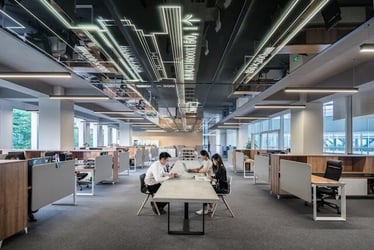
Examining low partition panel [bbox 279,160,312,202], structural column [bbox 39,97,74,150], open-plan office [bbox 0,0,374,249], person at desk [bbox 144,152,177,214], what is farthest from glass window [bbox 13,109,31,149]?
low partition panel [bbox 279,160,312,202]

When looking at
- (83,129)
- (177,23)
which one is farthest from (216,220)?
(83,129)

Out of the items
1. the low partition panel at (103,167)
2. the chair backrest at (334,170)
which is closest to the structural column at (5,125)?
the low partition panel at (103,167)

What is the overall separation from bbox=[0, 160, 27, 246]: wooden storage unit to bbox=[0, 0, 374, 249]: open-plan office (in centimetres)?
2

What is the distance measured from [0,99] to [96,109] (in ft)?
13.2

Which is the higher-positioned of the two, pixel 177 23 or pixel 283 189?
pixel 177 23

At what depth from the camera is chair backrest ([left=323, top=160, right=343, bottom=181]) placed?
20.1 feet

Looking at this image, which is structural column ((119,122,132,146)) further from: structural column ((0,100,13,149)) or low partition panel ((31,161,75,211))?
low partition panel ((31,161,75,211))

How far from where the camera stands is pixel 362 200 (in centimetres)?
739

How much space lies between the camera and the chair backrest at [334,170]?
613cm

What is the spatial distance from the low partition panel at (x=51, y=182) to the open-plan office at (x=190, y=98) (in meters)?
0.03

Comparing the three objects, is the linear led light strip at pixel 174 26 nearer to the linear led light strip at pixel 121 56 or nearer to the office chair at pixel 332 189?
the linear led light strip at pixel 121 56

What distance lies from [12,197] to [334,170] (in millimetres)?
5930

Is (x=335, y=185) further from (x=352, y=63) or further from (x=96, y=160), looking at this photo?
(x=96, y=160)

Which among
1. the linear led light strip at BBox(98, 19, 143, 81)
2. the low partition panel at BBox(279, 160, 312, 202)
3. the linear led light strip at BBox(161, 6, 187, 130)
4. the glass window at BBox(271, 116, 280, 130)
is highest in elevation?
the linear led light strip at BBox(98, 19, 143, 81)
